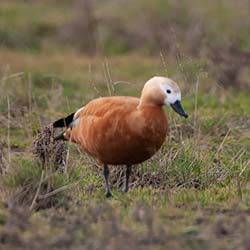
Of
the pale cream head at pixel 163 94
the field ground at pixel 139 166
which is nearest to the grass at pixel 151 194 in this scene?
the field ground at pixel 139 166

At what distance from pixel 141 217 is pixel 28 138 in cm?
421

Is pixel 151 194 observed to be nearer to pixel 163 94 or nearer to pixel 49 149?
pixel 163 94

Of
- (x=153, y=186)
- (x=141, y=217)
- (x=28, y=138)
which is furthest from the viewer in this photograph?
(x=28, y=138)

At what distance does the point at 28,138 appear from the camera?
33.6ft

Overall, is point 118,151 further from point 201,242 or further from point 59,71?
point 59,71

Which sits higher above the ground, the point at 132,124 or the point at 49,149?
the point at 132,124

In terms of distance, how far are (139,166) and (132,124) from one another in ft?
4.24

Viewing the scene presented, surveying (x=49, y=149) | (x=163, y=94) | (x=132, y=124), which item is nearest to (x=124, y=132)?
(x=132, y=124)

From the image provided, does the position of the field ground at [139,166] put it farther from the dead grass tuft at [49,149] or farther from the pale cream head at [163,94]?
the pale cream head at [163,94]

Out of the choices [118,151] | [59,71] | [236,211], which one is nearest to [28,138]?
[118,151]

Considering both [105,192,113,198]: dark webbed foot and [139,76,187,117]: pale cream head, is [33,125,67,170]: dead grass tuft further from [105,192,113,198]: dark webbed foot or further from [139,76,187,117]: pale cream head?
[139,76,187,117]: pale cream head

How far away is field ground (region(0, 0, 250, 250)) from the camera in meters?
5.93

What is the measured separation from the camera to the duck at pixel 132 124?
6.74m

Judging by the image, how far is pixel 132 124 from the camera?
6.77 metres
